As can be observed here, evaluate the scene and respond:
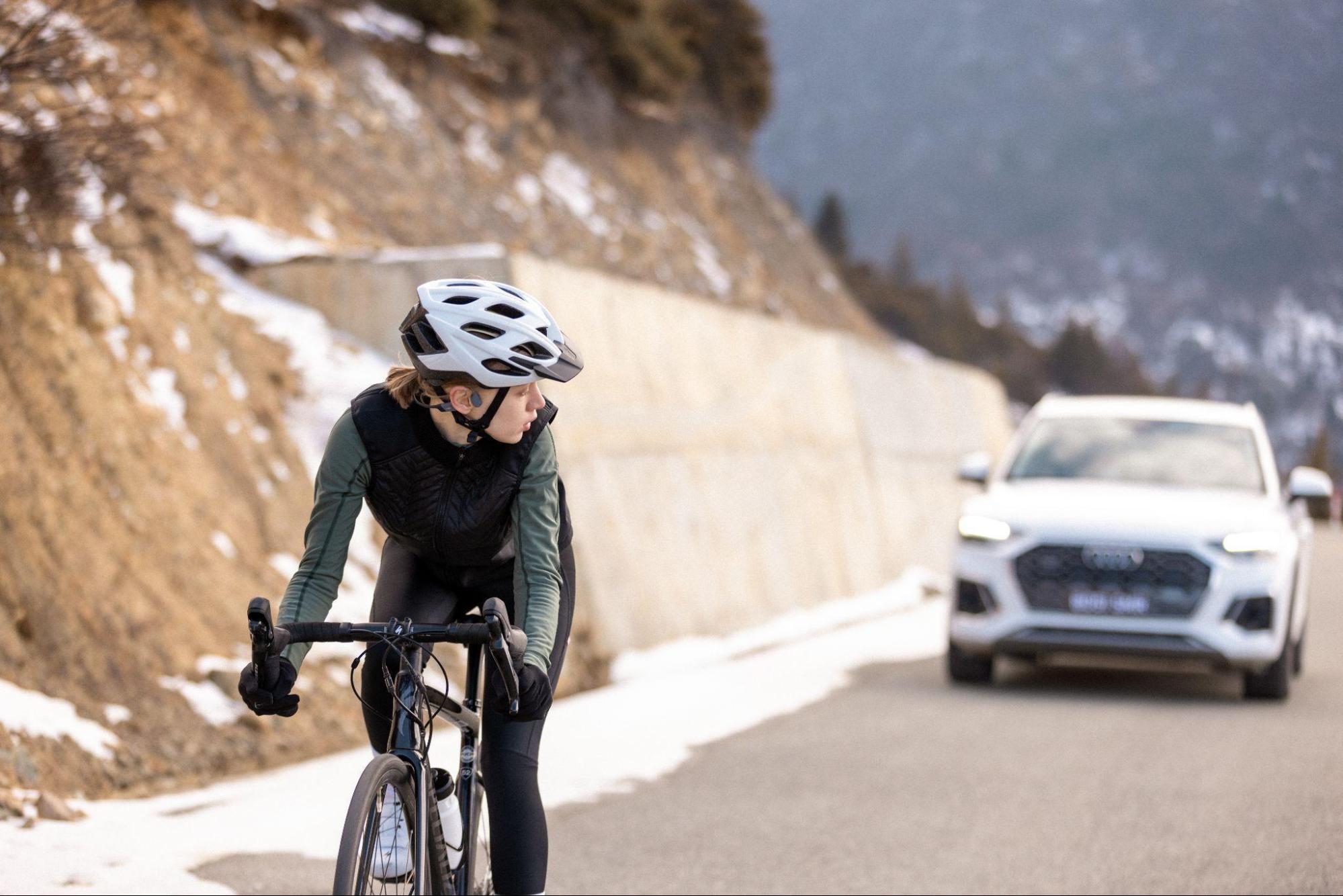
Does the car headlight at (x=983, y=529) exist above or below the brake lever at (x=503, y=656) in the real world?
below

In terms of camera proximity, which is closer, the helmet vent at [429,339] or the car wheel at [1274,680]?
the helmet vent at [429,339]

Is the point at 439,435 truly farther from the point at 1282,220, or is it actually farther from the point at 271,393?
the point at 1282,220

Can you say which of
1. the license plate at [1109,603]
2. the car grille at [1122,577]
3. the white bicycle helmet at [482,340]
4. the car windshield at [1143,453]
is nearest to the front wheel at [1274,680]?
the car grille at [1122,577]

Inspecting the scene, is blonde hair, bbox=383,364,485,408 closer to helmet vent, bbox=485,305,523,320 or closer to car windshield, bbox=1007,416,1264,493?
helmet vent, bbox=485,305,523,320

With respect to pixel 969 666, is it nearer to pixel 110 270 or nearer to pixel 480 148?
pixel 110 270

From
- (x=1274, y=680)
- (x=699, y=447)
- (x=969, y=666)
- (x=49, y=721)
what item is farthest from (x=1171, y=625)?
(x=49, y=721)

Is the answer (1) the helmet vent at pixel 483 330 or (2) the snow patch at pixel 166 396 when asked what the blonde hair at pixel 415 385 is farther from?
(2) the snow patch at pixel 166 396

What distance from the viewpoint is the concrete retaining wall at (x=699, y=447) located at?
1205 cm

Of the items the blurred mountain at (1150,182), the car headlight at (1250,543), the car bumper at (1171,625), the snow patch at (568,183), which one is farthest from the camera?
the snow patch at (568,183)

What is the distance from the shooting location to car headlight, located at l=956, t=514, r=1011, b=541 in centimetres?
1077

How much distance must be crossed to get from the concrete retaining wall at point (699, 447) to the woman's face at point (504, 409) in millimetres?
7172

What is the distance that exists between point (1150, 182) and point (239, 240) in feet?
483

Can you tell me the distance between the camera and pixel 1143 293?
127 meters

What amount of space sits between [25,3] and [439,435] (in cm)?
721
